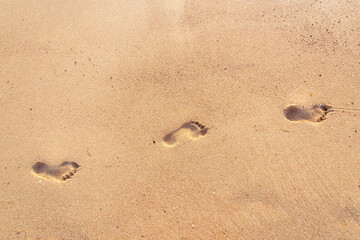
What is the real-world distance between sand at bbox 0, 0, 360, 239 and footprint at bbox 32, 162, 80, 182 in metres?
0.02

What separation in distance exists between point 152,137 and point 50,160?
1.44 meters

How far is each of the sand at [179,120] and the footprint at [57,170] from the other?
0.02m

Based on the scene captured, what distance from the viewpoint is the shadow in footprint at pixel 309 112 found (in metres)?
2.74

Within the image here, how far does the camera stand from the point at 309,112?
2.75 meters

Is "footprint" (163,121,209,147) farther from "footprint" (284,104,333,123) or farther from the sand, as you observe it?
"footprint" (284,104,333,123)

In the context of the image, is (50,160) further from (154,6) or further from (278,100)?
(278,100)

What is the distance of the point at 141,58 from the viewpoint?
2.88 metres

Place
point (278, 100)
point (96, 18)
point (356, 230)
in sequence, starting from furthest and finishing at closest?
point (96, 18) → point (278, 100) → point (356, 230)

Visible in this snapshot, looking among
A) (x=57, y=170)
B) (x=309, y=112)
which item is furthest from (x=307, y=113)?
(x=57, y=170)

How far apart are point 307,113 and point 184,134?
1720mm

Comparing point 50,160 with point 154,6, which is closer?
point 50,160

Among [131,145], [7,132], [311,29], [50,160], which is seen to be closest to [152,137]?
[131,145]

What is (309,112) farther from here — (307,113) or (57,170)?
(57,170)

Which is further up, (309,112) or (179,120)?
(309,112)
